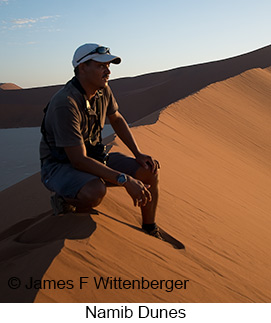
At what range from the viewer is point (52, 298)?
2.32m

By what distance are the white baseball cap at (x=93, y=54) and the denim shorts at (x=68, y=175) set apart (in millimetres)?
772

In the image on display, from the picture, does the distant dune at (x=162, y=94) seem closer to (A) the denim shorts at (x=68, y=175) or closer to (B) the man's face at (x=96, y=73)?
(A) the denim shorts at (x=68, y=175)

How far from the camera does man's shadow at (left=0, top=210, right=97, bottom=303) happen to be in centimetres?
246

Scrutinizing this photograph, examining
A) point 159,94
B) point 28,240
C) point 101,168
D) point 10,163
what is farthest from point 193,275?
point 159,94

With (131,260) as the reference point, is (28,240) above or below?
below

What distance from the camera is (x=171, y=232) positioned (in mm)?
3902

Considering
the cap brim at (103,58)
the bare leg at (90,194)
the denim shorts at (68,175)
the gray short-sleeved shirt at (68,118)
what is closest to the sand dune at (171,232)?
the bare leg at (90,194)

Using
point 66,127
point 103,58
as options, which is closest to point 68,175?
point 66,127

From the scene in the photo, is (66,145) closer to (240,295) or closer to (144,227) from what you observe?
(144,227)

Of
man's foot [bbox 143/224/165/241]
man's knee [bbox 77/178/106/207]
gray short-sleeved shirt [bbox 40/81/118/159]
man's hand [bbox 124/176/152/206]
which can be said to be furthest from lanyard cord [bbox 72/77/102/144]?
man's foot [bbox 143/224/165/241]

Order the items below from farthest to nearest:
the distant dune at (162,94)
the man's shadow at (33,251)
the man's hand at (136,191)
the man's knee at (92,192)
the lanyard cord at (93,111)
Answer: the distant dune at (162,94) → the lanyard cord at (93,111) → the man's knee at (92,192) → the man's hand at (136,191) → the man's shadow at (33,251)

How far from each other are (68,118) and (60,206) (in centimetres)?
69

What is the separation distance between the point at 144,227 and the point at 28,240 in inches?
35.8

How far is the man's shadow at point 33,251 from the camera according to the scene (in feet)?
8.07
